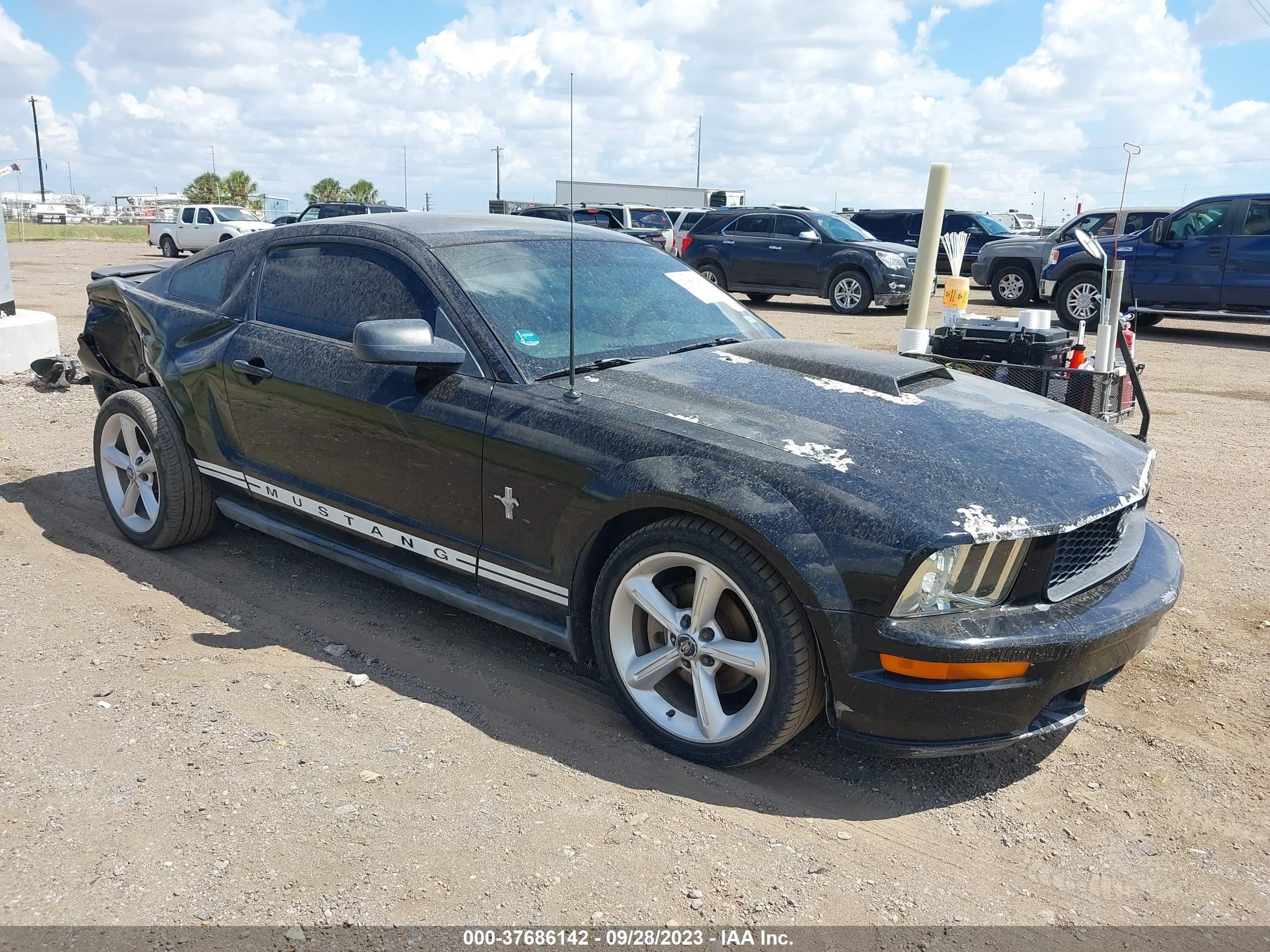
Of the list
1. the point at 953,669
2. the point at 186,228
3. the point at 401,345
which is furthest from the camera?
the point at 186,228

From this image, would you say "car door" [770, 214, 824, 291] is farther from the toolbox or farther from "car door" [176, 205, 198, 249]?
"car door" [176, 205, 198, 249]

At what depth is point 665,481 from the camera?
297cm

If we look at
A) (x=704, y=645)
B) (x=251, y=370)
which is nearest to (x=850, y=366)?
(x=704, y=645)

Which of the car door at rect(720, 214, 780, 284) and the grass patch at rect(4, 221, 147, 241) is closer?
the car door at rect(720, 214, 780, 284)

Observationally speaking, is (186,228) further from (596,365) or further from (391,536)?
(596,365)

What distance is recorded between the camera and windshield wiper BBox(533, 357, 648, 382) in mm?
3500

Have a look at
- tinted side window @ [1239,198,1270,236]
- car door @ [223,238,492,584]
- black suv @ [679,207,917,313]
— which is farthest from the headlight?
black suv @ [679,207,917,313]

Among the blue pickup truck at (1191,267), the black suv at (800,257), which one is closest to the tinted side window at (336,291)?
the blue pickup truck at (1191,267)

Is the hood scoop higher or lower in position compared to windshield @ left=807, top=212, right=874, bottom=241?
lower

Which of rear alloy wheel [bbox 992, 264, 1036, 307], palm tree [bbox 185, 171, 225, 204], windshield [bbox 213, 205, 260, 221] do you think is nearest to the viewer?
rear alloy wheel [bbox 992, 264, 1036, 307]

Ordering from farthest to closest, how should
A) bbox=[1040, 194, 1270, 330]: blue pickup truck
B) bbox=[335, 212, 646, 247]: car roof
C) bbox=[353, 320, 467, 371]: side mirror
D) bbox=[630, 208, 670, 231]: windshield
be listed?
bbox=[630, 208, 670, 231]: windshield
bbox=[1040, 194, 1270, 330]: blue pickup truck
bbox=[335, 212, 646, 247]: car roof
bbox=[353, 320, 467, 371]: side mirror

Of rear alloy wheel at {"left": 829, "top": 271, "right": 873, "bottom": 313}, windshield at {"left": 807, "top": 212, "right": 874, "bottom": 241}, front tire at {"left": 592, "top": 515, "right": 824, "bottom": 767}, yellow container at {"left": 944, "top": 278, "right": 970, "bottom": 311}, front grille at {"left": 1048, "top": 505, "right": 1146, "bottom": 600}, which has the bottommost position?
front tire at {"left": 592, "top": 515, "right": 824, "bottom": 767}

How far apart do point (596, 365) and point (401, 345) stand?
678mm

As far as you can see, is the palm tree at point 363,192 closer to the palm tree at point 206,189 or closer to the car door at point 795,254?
the palm tree at point 206,189
